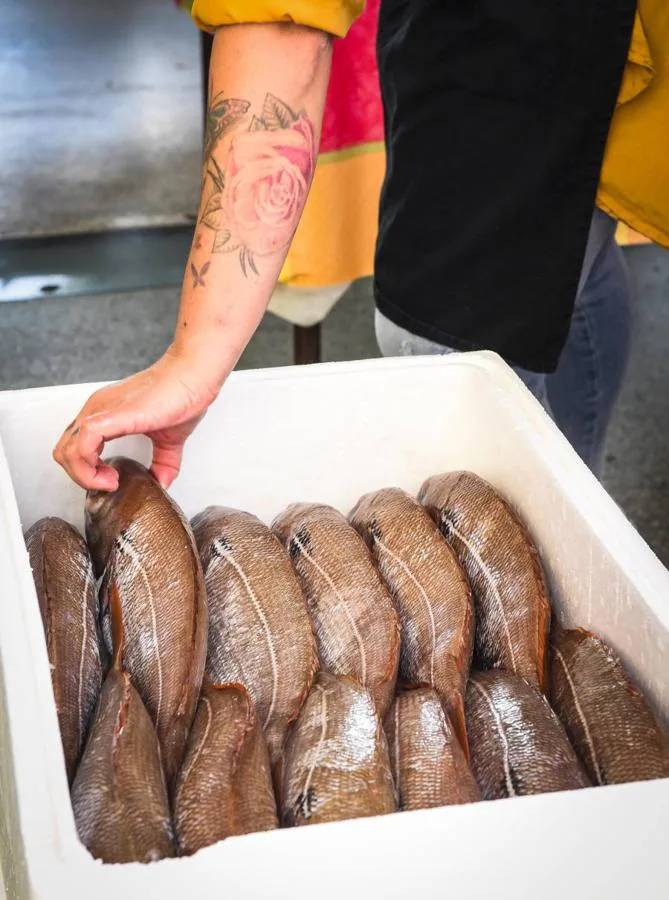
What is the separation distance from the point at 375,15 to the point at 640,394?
1303 mm

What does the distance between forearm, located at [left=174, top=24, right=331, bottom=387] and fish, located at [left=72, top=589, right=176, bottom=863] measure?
14.2 inches

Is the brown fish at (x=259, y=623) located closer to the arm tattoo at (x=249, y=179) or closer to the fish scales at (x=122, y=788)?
the fish scales at (x=122, y=788)

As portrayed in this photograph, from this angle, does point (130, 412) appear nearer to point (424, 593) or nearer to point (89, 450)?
point (89, 450)

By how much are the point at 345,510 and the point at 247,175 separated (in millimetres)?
403

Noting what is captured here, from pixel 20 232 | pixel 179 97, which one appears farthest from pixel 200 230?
pixel 179 97

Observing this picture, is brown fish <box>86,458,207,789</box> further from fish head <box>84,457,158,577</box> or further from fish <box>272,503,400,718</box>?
fish <box>272,503,400,718</box>

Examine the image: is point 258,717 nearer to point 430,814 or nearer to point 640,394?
point 430,814

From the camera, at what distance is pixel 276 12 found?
1022 millimetres

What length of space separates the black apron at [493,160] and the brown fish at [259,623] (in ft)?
1.60

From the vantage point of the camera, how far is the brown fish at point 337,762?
768 mm

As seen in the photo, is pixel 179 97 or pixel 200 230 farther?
pixel 179 97

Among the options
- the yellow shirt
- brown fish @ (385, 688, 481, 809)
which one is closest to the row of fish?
Result: brown fish @ (385, 688, 481, 809)

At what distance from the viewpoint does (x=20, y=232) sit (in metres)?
3.47

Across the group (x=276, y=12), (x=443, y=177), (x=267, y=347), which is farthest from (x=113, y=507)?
(x=267, y=347)
